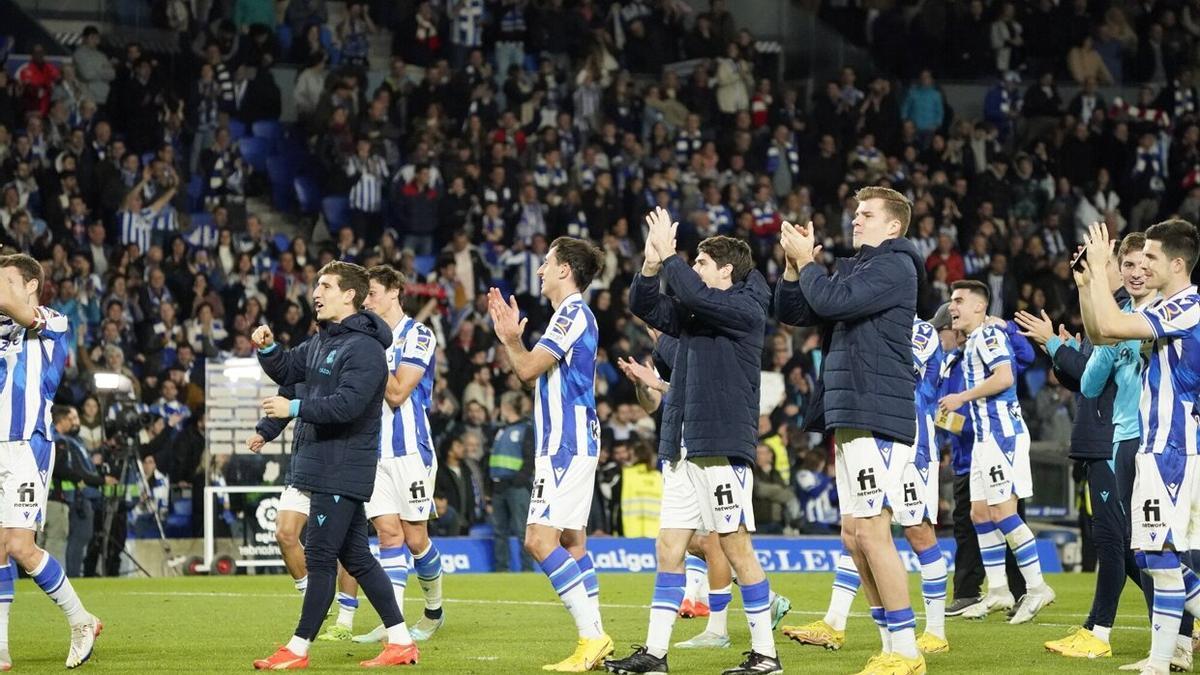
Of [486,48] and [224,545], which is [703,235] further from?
[224,545]

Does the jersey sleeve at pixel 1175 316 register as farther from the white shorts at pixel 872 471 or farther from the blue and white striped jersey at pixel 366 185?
the blue and white striped jersey at pixel 366 185

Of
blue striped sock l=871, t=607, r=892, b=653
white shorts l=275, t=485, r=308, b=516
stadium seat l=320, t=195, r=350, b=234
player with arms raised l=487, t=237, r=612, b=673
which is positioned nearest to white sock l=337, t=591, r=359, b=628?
white shorts l=275, t=485, r=308, b=516

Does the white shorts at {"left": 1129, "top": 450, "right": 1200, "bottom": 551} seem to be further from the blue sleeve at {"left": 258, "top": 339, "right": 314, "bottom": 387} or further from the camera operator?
the camera operator

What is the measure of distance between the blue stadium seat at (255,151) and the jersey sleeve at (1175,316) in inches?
730

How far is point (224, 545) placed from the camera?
19.9 metres

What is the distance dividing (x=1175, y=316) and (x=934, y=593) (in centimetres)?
304

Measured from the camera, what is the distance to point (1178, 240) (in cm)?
902

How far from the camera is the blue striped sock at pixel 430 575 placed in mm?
11945

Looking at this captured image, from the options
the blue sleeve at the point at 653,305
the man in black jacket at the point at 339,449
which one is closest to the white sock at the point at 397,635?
the man in black jacket at the point at 339,449

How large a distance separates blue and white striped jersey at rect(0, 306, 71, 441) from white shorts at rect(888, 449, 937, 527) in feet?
16.3

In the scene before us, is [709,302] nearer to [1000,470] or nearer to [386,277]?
[386,277]

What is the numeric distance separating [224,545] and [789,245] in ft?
41.3

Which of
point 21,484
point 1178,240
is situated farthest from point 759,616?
point 21,484

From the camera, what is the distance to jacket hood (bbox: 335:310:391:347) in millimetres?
9859
